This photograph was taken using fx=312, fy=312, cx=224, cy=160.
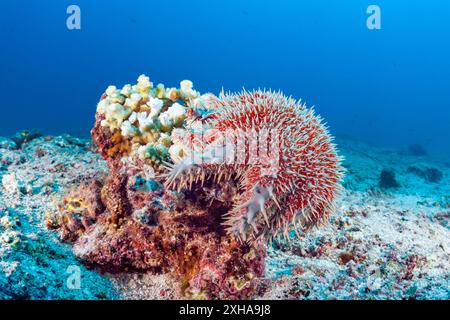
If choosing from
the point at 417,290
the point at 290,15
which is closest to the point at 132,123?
the point at 417,290

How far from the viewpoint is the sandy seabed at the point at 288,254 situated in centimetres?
355

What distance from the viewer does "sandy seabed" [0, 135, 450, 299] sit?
355 cm

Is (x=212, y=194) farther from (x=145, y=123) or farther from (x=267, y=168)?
(x=145, y=123)

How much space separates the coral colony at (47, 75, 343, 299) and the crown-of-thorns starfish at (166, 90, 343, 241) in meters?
0.01

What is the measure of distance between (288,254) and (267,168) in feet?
6.87

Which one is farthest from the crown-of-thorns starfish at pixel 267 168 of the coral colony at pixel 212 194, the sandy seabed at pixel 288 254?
the sandy seabed at pixel 288 254

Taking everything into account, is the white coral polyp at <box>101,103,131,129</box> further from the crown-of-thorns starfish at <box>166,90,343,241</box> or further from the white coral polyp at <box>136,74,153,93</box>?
the crown-of-thorns starfish at <box>166,90,343,241</box>

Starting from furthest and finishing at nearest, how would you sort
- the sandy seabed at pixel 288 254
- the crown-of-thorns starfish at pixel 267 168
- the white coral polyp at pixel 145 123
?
1. the white coral polyp at pixel 145 123
2. the sandy seabed at pixel 288 254
3. the crown-of-thorns starfish at pixel 267 168

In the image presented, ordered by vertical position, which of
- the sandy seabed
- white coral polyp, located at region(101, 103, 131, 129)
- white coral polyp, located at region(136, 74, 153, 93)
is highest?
white coral polyp, located at region(136, 74, 153, 93)

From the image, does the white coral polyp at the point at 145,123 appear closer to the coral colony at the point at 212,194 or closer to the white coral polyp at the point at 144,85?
the coral colony at the point at 212,194

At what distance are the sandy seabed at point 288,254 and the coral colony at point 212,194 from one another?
0.88 feet

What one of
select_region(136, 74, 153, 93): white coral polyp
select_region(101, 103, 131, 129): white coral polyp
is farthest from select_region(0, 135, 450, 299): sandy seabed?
select_region(136, 74, 153, 93): white coral polyp

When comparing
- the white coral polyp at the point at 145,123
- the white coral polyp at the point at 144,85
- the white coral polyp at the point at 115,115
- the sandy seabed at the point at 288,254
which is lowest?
the sandy seabed at the point at 288,254

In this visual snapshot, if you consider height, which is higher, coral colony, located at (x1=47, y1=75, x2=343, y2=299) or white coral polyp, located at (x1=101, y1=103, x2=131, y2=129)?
white coral polyp, located at (x1=101, y1=103, x2=131, y2=129)
